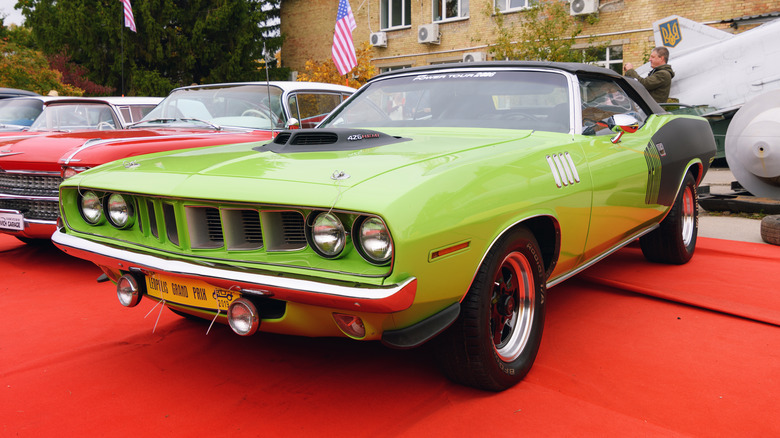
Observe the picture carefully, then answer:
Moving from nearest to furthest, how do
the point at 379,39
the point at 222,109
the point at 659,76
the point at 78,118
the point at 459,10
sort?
the point at 222,109 < the point at 78,118 < the point at 659,76 < the point at 459,10 < the point at 379,39

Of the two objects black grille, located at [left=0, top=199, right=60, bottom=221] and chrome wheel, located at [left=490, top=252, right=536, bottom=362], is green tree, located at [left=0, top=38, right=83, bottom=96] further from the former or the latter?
chrome wheel, located at [left=490, top=252, right=536, bottom=362]

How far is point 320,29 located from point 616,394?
78.6 ft

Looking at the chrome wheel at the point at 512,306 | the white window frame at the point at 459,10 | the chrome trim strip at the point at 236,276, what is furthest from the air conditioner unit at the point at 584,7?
the chrome trim strip at the point at 236,276

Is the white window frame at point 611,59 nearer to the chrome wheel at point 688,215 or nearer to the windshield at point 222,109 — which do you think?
the chrome wheel at point 688,215

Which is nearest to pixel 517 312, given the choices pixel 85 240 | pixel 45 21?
pixel 85 240

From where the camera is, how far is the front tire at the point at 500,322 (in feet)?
7.70

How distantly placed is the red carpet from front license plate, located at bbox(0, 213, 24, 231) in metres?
0.90

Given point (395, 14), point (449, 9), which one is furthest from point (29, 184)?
point (395, 14)

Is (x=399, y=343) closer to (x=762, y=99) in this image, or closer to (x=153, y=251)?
(x=153, y=251)

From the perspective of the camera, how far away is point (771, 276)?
4.37m

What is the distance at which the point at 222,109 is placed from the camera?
590 cm

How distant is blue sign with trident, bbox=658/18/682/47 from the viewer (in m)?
13.7

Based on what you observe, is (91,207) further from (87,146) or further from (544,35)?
(544,35)

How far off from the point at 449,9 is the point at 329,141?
64.1 ft
